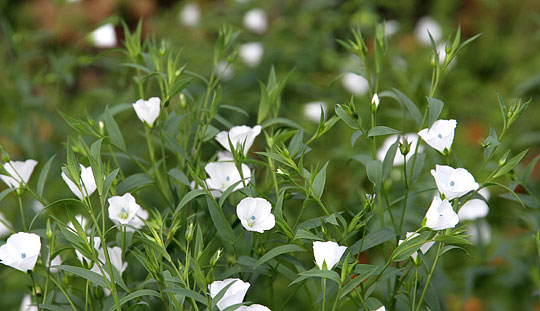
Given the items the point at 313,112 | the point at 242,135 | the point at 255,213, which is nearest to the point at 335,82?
the point at 313,112

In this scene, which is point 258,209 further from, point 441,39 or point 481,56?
point 481,56

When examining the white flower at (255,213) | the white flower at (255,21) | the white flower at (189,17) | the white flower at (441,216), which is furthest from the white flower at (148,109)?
the white flower at (189,17)

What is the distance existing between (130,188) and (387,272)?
1.27 feet

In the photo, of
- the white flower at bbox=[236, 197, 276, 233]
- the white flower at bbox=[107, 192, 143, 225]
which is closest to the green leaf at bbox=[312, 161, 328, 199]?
the white flower at bbox=[236, 197, 276, 233]

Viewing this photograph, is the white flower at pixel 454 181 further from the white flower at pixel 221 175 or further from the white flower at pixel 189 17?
the white flower at pixel 189 17

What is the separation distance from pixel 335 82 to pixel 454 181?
0.86 m

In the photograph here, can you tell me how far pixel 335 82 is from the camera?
5.36 feet

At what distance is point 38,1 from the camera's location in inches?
126

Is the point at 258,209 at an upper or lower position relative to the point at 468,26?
upper

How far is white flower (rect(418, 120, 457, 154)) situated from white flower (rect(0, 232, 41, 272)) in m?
0.54

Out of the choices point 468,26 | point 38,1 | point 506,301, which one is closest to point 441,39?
point 468,26

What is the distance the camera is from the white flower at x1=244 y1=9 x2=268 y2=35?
212 cm

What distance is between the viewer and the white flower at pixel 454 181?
0.80 m

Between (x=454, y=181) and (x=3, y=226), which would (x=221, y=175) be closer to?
(x=454, y=181)
